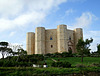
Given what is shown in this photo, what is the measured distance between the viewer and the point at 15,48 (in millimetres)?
24188

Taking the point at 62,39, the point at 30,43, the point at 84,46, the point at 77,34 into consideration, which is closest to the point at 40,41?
the point at 30,43

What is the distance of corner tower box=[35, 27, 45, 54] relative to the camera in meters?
32.9

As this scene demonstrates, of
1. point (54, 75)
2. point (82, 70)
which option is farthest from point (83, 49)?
point (54, 75)

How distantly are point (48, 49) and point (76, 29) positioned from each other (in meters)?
10.7

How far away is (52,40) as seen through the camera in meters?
34.9

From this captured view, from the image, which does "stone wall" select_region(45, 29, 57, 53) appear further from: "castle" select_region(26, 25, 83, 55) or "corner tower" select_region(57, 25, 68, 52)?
"corner tower" select_region(57, 25, 68, 52)

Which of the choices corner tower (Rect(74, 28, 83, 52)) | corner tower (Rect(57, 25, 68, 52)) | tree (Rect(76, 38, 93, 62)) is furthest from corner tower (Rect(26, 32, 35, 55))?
tree (Rect(76, 38, 93, 62))

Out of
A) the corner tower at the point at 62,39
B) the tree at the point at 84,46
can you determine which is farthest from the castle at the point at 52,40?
the tree at the point at 84,46

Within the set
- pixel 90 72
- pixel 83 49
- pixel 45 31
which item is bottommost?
pixel 90 72

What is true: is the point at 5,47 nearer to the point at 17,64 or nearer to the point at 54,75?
the point at 17,64

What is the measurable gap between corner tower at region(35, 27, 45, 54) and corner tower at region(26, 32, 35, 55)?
12.9ft

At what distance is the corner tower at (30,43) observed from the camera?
36750 mm

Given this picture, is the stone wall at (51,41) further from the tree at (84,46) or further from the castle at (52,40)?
the tree at (84,46)

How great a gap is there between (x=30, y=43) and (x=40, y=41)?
486 centimetres
